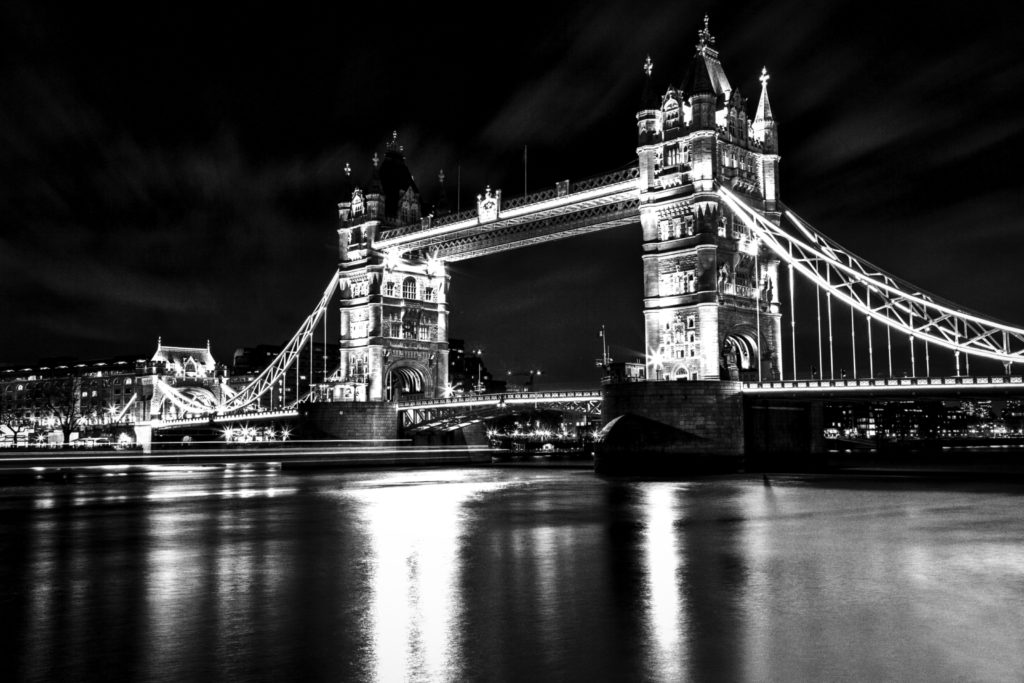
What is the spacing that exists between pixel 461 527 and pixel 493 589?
952 cm

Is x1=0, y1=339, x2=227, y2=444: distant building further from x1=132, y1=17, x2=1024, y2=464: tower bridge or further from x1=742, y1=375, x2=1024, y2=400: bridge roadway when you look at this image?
x1=742, y1=375, x2=1024, y2=400: bridge roadway

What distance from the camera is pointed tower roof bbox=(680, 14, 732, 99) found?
50656 millimetres

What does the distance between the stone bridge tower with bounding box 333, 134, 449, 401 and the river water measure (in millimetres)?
41694

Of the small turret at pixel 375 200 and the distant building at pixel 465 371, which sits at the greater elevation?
the small turret at pixel 375 200


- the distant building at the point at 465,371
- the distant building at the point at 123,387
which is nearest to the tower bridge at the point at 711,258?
the distant building at the point at 123,387

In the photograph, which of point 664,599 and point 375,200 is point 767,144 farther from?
point 664,599

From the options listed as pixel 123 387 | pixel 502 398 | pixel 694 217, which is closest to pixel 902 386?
pixel 694 217

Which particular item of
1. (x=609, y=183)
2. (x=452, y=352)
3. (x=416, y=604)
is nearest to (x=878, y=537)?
(x=416, y=604)

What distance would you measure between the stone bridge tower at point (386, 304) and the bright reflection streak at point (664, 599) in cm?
4692

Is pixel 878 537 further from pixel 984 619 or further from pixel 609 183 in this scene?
pixel 609 183

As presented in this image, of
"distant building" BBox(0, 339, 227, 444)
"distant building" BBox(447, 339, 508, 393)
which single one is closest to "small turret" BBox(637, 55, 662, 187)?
"distant building" BBox(0, 339, 227, 444)

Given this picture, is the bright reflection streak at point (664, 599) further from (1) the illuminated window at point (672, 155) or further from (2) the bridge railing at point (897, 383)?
(1) the illuminated window at point (672, 155)

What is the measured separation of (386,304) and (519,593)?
58.4 m

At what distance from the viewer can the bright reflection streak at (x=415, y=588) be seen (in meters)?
10.3
